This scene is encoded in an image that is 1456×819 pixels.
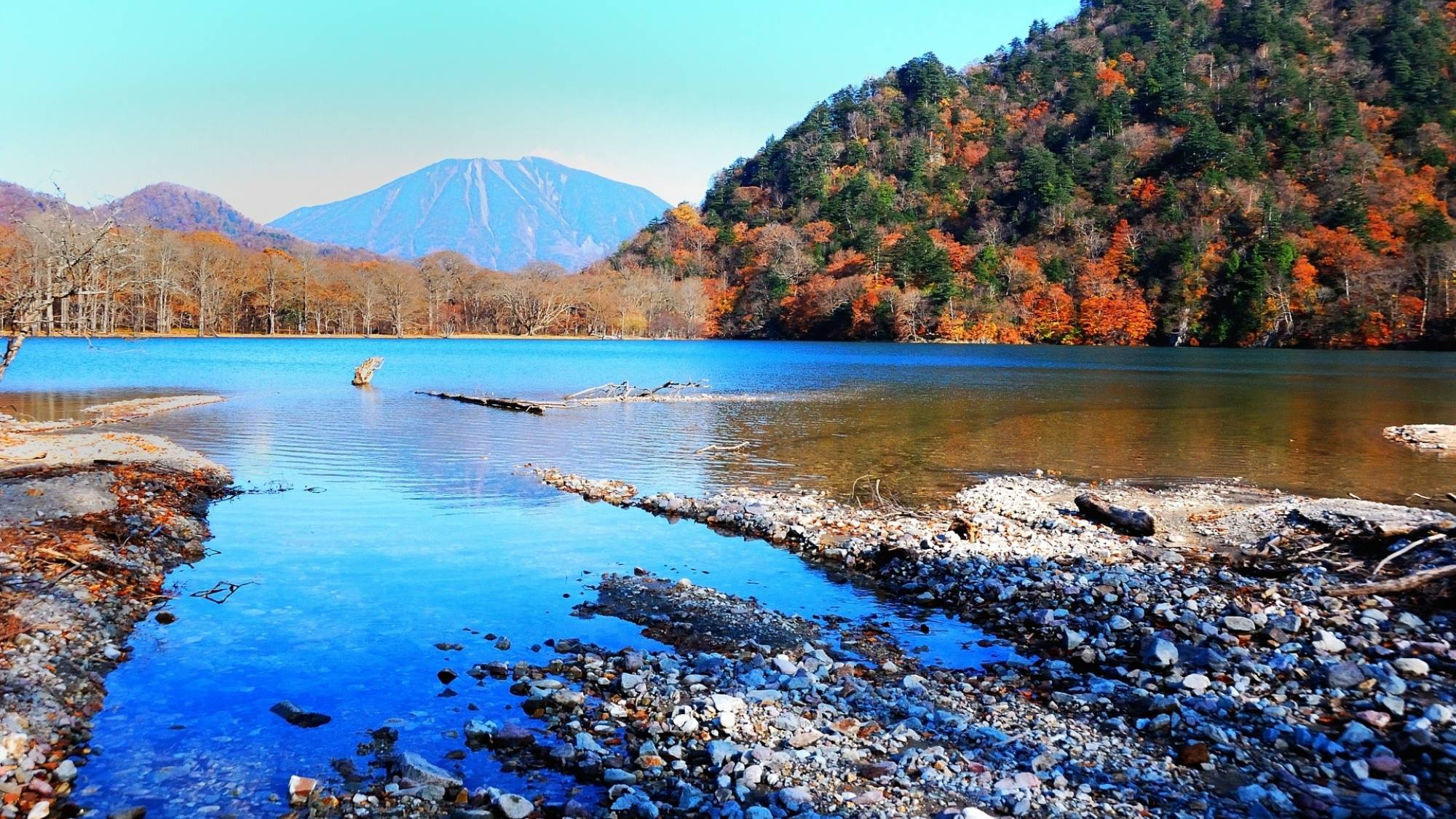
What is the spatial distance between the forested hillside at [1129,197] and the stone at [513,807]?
339 ft

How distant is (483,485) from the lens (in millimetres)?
17562

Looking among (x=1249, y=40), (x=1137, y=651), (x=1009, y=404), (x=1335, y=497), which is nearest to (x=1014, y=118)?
(x=1249, y=40)

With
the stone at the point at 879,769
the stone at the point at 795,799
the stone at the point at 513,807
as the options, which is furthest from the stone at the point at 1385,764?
the stone at the point at 513,807

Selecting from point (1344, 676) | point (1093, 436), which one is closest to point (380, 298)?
point (1093, 436)

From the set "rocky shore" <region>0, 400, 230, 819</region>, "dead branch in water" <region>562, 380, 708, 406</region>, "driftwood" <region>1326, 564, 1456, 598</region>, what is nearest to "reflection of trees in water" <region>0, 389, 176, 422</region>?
"rocky shore" <region>0, 400, 230, 819</region>

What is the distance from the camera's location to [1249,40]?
148 metres

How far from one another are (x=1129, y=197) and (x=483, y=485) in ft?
415

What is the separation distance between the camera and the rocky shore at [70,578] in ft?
19.8

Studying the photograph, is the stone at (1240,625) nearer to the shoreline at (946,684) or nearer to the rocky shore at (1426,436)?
the shoreline at (946,684)

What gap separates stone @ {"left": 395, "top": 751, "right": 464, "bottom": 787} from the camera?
574cm

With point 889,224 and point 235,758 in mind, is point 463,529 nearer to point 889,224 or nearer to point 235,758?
point 235,758

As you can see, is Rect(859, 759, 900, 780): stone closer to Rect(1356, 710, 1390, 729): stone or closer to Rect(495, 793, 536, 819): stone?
Rect(495, 793, 536, 819): stone

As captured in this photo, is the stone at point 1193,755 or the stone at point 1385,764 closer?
the stone at point 1385,764

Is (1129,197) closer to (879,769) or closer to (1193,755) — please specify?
(1193,755)
